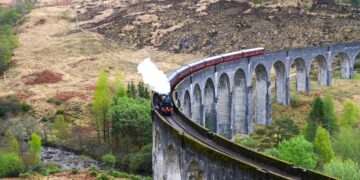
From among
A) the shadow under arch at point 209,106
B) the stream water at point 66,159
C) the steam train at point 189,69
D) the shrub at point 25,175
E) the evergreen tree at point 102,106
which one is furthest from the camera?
the evergreen tree at point 102,106

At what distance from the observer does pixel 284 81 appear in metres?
68.9

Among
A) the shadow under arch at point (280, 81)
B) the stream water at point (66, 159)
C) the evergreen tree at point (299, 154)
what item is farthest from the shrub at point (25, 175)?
the shadow under arch at point (280, 81)

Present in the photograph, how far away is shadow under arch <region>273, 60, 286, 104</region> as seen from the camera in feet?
226

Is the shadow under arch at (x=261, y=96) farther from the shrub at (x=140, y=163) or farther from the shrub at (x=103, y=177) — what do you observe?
the shrub at (x=103, y=177)

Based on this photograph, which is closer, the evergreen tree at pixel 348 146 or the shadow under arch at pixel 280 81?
the evergreen tree at pixel 348 146

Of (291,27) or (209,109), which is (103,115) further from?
(291,27)

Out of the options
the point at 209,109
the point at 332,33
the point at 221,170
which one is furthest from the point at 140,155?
the point at 332,33

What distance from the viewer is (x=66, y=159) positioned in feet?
183

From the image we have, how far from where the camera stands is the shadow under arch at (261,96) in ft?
212

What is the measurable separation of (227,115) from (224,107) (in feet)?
3.55

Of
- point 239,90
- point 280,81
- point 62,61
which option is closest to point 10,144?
point 239,90

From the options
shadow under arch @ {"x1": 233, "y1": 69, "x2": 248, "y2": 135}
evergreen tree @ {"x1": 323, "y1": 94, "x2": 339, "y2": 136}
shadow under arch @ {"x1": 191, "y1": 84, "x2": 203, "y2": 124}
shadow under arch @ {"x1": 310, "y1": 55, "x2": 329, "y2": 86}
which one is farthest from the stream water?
shadow under arch @ {"x1": 310, "y1": 55, "x2": 329, "y2": 86}

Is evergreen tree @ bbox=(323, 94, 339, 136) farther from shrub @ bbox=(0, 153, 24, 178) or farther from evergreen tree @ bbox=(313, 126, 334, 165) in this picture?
shrub @ bbox=(0, 153, 24, 178)

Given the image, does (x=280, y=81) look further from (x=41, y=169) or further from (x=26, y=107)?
(x=26, y=107)
